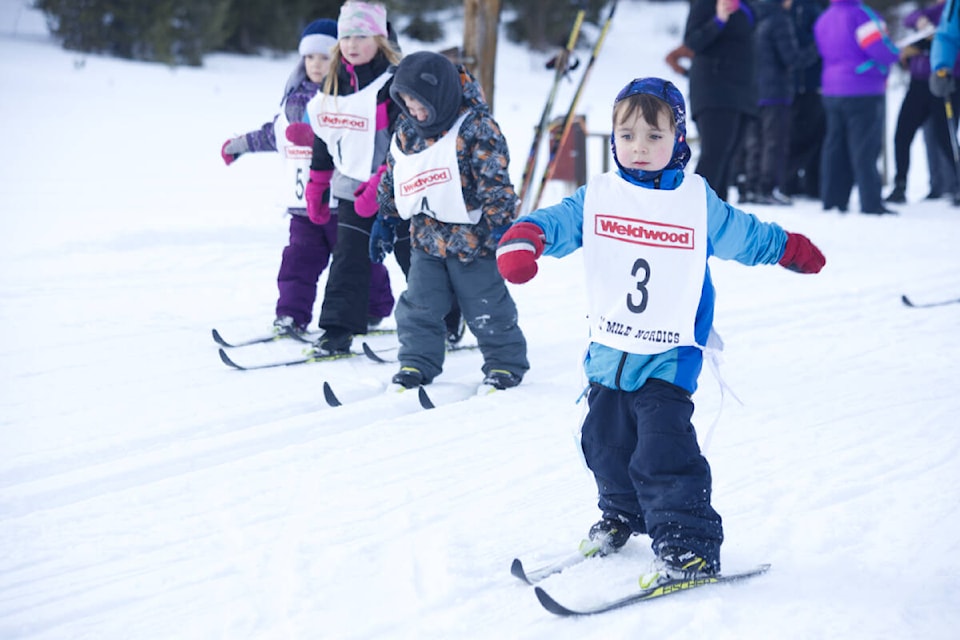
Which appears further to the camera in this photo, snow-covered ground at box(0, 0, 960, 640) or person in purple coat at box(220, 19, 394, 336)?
person in purple coat at box(220, 19, 394, 336)

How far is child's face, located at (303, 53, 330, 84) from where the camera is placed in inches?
191

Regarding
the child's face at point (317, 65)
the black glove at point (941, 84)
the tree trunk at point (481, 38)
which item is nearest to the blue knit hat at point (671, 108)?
the child's face at point (317, 65)

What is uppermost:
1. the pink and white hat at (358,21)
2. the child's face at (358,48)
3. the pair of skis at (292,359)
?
the pink and white hat at (358,21)

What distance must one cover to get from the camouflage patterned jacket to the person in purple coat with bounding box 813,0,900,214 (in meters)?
4.89

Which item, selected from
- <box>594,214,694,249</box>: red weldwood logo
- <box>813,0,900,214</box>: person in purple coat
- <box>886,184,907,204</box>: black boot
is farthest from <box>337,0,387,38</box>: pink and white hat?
<box>886,184,907,204</box>: black boot

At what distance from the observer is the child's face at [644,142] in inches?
96.6

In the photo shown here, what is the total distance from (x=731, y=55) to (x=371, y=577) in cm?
566

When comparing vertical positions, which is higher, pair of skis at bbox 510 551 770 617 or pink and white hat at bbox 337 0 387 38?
pink and white hat at bbox 337 0 387 38

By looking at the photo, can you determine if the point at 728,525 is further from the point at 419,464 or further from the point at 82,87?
the point at 82,87

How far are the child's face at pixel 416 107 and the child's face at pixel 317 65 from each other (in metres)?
1.15

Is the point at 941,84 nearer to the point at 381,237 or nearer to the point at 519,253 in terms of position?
the point at 381,237

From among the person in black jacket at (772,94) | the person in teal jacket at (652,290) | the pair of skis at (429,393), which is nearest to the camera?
the person in teal jacket at (652,290)

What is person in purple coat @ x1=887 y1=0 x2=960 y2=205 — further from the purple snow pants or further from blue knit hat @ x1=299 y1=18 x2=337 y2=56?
the purple snow pants

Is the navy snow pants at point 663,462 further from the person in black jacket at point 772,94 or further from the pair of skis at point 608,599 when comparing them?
the person in black jacket at point 772,94
